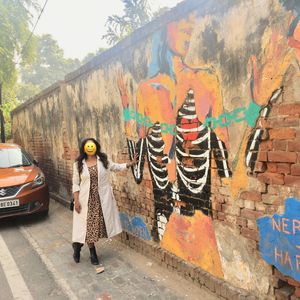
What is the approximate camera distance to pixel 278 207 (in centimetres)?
267

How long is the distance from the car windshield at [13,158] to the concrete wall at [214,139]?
323 cm

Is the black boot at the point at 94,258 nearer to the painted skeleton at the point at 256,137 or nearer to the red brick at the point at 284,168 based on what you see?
the painted skeleton at the point at 256,137

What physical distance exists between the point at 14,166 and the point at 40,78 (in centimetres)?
4209

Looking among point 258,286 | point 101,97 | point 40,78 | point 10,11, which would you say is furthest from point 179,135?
point 40,78

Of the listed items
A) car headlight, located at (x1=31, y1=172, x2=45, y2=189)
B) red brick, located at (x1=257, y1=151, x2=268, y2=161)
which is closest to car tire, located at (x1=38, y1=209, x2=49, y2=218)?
car headlight, located at (x1=31, y1=172, x2=45, y2=189)

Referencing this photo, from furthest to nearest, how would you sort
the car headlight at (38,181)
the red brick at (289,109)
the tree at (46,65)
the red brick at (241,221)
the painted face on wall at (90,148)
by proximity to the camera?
1. the tree at (46,65)
2. the car headlight at (38,181)
3. the painted face on wall at (90,148)
4. the red brick at (241,221)
5. the red brick at (289,109)

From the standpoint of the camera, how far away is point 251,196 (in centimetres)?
291

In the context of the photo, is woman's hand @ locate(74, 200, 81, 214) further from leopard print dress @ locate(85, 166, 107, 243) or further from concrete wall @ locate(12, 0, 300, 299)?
concrete wall @ locate(12, 0, 300, 299)

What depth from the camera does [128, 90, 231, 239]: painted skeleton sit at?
131 inches

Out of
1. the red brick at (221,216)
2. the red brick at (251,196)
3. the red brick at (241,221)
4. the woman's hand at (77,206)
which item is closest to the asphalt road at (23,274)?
the woman's hand at (77,206)

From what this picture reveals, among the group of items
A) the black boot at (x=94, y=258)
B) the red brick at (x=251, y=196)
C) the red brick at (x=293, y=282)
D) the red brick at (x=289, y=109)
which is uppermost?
the red brick at (x=289, y=109)

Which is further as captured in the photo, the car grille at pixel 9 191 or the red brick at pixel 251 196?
the car grille at pixel 9 191

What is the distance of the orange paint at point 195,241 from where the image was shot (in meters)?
3.46

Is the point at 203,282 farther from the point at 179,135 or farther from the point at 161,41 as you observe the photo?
the point at 161,41
